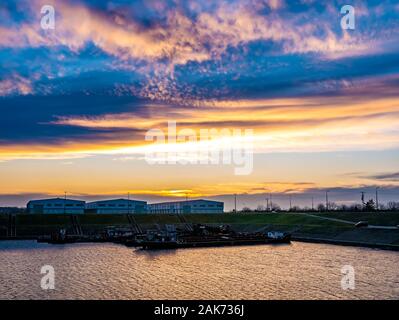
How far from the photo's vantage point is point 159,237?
324ft

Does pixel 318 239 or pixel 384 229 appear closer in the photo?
pixel 384 229

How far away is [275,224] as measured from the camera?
424ft

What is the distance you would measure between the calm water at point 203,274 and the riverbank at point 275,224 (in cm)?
Answer: 853

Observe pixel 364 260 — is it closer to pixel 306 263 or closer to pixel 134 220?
pixel 306 263

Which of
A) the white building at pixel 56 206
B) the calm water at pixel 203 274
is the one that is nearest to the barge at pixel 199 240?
the calm water at pixel 203 274

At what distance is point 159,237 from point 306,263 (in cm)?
4109

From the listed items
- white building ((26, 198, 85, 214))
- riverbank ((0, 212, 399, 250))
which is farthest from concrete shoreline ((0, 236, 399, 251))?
white building ((26, 198, 85, 214))

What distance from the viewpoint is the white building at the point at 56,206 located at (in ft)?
571

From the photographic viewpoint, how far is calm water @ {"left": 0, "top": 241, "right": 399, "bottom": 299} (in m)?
44.4

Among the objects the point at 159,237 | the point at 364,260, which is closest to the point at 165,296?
the point at 364,260

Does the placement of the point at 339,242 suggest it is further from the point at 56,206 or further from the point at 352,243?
the point at 56,206

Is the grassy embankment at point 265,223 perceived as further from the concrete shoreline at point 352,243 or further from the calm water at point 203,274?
the calm water at point 203,274

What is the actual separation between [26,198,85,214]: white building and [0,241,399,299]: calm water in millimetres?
90142
